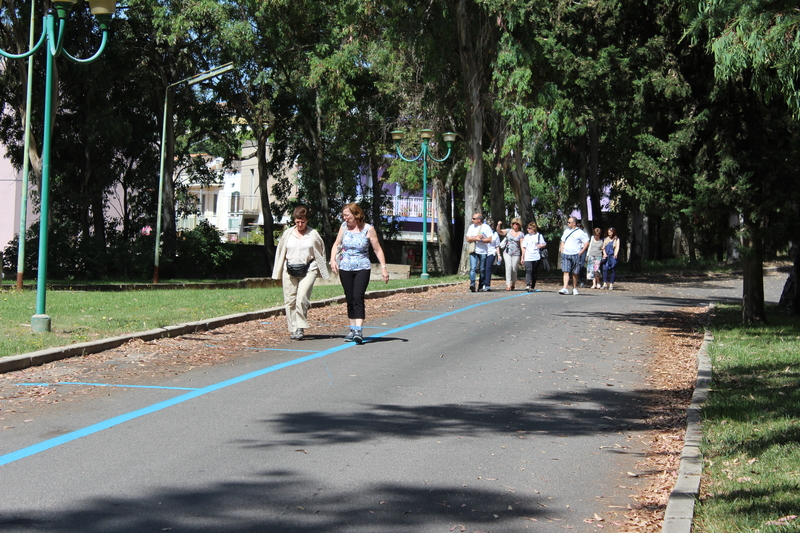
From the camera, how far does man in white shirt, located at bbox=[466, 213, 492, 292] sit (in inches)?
923

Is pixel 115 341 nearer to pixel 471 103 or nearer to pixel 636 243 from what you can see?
pixel 471 103

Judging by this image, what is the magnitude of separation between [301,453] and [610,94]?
24.1 metres

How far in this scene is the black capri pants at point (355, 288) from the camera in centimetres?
1262

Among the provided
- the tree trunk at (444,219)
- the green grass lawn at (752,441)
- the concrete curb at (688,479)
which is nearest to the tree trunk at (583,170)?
the tree trunk at (444,219)

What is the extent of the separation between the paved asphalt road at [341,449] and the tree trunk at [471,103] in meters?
19.3

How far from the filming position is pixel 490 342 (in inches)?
513

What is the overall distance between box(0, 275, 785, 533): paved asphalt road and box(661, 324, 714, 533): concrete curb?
1.17 feet

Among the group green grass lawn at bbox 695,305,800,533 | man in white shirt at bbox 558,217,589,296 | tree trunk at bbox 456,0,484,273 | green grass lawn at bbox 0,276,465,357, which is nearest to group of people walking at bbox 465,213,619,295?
man in white shirt at bbox 558,217,589,296

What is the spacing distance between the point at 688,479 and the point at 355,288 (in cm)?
749

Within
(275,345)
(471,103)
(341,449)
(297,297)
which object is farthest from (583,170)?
(341,449)

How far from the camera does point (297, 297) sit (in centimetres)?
1314

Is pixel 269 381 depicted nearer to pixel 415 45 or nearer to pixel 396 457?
pixel 396 457

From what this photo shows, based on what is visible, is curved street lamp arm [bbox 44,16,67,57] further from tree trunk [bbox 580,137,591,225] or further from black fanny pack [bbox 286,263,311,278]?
tree trunk [bbox 580,137,591,225]

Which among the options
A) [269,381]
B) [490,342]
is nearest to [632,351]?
[490,342]
